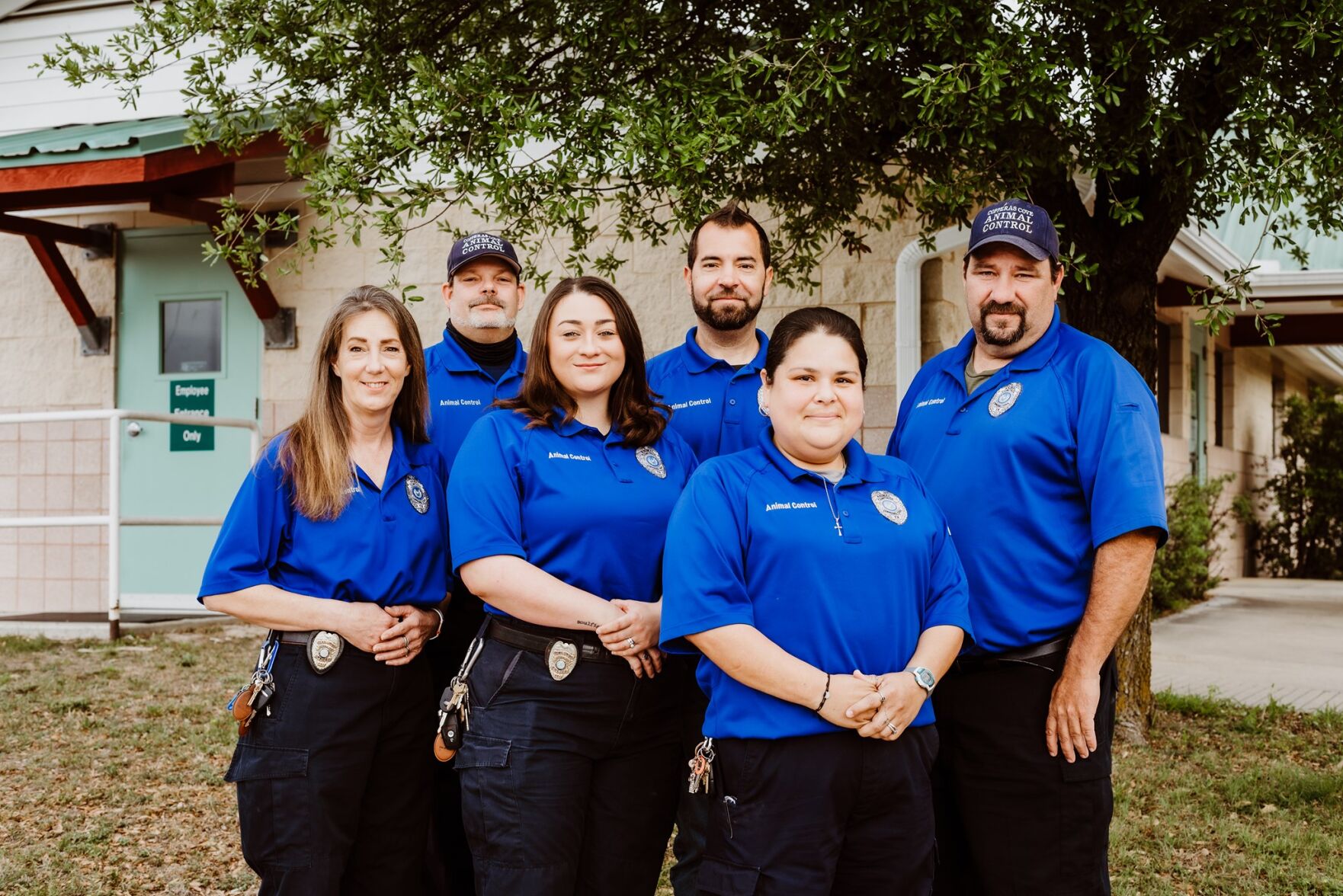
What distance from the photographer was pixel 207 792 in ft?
18.1

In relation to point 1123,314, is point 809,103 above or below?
above

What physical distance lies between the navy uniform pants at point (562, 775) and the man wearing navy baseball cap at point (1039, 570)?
769mm

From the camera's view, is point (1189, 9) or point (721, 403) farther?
point (1189, 9)

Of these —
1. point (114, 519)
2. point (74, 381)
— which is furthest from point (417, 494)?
point (74, 381)

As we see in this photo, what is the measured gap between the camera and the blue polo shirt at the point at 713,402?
11.0 feet

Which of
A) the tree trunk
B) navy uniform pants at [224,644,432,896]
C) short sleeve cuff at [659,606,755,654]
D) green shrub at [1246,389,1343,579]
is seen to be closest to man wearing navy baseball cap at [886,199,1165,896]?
short sleeve cuff at [659,606,755,654]

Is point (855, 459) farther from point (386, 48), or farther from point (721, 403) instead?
point (386, 48)

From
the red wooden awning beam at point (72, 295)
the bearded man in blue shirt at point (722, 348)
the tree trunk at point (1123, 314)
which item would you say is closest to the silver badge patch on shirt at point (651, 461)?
the bearded man in blue shirt at point (722, 348)

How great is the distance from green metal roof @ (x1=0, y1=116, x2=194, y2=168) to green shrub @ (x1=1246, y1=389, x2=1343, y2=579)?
15.0 m

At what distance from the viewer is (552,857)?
9.11 feet

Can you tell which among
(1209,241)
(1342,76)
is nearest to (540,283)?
(1342,76)

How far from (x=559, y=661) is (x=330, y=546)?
26.6 inches

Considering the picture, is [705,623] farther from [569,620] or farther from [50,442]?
[50,442]

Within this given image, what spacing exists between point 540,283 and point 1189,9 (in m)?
3.44
